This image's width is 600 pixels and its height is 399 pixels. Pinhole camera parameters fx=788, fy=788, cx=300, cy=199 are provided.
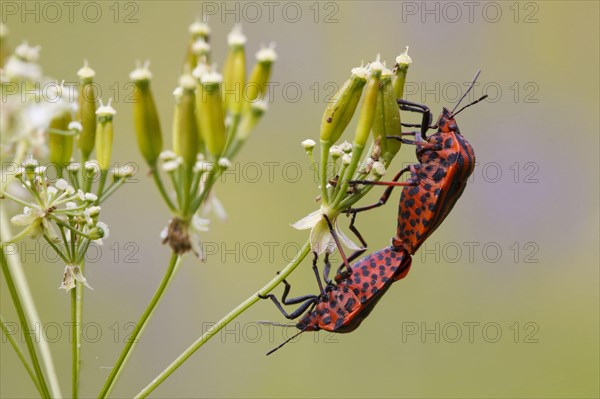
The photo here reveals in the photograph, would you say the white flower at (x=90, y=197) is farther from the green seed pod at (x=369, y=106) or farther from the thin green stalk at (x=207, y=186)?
the green seed pod at (x=369, y=106)

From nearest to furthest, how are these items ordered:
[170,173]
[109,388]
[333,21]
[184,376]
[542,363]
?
[170,173]
[109,388]
[184,376]
[542,363]
[333,21]

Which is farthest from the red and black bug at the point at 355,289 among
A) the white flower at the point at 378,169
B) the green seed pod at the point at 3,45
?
the green seed pod at the point at 3,45

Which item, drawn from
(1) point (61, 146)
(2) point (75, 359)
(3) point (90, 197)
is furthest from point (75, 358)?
(1) point (61, 146)

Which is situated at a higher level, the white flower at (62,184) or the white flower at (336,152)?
the white flower at (336,152)

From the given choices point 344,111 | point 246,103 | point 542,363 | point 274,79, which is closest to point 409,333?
point 542,363

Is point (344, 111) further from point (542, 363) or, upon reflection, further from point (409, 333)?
point (542, 363)

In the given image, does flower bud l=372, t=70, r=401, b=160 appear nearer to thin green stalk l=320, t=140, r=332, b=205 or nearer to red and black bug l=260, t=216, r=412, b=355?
thin green stalk l=320, t=140, r=332, b=205
